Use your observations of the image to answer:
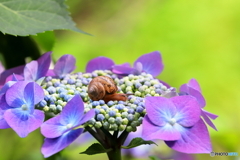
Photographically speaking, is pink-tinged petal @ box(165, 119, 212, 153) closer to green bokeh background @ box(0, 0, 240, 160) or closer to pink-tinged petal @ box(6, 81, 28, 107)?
pink-tinged petal @ box(6, 81, 28, 107)

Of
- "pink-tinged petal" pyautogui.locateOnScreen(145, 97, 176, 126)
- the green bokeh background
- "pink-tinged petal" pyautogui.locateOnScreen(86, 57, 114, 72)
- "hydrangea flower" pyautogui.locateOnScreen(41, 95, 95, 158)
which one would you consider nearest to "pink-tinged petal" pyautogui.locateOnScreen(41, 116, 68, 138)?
"hydrangea flower" pyautogui.locateOnScreen(41, 95, 95, 158)

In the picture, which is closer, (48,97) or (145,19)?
(48,97)

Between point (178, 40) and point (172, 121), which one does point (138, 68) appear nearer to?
point (172, 121)

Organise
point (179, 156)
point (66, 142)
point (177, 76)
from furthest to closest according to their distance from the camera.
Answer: point (177, 76) < point (179, 156) < point (66, 142)

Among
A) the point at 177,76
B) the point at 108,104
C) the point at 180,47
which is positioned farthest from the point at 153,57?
the point at 180,47

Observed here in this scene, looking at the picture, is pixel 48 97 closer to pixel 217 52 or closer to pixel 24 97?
pixel 24 97

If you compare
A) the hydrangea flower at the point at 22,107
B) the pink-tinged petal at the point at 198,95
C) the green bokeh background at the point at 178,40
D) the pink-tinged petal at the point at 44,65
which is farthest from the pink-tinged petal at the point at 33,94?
the green bokeh background at the point at 178,40

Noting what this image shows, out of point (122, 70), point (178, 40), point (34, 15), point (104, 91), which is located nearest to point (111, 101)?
point (104, 91)
